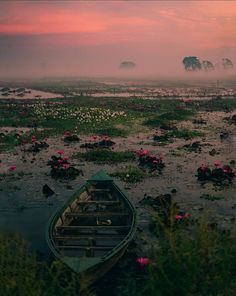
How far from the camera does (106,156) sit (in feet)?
82.8

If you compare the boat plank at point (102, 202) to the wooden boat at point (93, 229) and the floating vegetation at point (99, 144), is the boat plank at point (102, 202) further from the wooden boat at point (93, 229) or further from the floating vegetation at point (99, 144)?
the floating vegetation at point (99, 144)

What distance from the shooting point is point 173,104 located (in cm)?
5606

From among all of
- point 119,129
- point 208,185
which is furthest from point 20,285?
point 119,129

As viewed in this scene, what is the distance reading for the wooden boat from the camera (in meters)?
10.0

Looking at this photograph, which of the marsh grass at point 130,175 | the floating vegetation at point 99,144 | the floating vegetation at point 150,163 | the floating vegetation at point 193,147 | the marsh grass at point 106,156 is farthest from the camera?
the floating vegetation at point 99,144

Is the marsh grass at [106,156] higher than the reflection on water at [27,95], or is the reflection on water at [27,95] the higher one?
the reflection on water at [27,95]

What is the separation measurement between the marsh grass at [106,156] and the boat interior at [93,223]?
22.7 feet

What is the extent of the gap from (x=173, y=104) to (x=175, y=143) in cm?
2742

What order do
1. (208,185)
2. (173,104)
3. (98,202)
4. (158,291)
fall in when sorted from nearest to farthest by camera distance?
(158,291) → (98,202) → (208,185) → (173,104)

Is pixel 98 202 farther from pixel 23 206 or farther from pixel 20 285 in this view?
pixel 20 285

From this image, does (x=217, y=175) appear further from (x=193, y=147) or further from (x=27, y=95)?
(x=27, y=95)

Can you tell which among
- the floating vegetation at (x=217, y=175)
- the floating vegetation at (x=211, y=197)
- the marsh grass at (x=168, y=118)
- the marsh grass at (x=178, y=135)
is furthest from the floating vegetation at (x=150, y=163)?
the marsh grass at (x=168, y=118)

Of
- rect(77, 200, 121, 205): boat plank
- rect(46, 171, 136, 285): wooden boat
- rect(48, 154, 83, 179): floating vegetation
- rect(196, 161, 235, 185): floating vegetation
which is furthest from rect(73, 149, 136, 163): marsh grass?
rect(77, 200, 121, 205): boat plank

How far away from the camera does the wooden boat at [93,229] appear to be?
1001 centimetres
